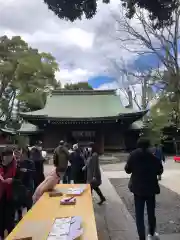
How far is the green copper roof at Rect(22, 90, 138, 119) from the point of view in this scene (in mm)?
30781

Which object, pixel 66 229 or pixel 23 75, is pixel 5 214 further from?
pixel 23 75

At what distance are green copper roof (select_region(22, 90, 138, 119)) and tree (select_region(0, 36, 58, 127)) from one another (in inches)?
202

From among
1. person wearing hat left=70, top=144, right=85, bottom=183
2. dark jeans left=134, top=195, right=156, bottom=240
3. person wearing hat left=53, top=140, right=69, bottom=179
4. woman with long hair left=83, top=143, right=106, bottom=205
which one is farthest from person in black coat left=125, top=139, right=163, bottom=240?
person wearing hat left=70, top=144, right=85, bottom=183

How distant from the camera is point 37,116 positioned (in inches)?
1154

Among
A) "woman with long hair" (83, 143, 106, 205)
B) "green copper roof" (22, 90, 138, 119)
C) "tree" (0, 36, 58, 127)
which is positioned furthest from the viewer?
"tree" (0, 36, 58, 127)

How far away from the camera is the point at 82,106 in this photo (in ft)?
112

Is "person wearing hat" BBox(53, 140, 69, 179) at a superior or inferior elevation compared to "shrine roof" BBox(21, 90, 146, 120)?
inferior

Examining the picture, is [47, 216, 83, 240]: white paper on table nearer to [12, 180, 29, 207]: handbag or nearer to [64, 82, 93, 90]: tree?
[12, 180, 29, 207]: handbag

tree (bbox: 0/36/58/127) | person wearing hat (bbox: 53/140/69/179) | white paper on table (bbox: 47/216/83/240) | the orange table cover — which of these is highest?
tree (bbox: 0/36/58/127)

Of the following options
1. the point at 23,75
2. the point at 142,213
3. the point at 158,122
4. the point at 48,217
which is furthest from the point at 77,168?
the point at 23,75

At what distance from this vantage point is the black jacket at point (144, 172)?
A: 4.93 meters

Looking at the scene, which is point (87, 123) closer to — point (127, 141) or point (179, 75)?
point (127, 141)

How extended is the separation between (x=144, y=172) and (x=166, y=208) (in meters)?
3.54

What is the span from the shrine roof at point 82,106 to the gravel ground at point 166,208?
61.7ft
